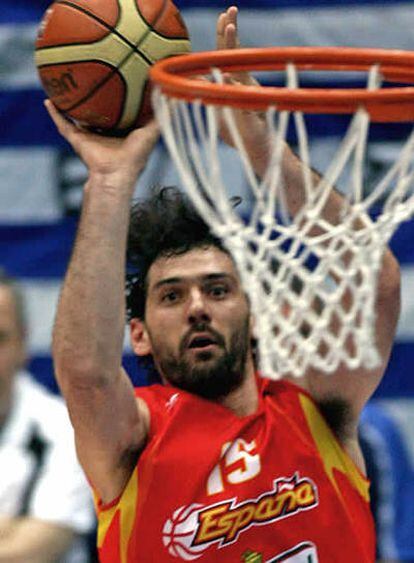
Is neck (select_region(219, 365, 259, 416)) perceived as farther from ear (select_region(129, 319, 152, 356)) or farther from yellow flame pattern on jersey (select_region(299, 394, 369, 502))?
ear (select_region(129, 319, 152, 356))

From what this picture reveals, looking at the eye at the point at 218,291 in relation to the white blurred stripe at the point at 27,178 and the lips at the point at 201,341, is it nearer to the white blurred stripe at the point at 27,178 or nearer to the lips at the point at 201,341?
the lips at the point at 201,341

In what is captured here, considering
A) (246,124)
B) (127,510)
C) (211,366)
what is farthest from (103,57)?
(127,510)

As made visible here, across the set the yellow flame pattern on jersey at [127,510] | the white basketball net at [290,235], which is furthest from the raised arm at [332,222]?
the yellow flame pattern on jersey at [127,510]

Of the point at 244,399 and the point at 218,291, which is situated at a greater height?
the point at 218,291

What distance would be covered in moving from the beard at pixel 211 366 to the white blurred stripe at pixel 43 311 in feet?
5.06

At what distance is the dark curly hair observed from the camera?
3.28 m

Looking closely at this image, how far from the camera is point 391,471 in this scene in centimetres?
440

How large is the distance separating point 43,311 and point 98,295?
2.06 m

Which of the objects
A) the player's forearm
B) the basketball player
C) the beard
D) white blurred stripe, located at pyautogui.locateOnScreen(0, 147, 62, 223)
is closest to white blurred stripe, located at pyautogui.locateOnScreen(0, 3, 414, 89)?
white blurred stripe, located at pyautogui.locateOnScreen(0, 147, 62, 223)

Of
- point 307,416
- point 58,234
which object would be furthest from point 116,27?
point 58,234

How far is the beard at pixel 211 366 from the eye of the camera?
3.09 meters

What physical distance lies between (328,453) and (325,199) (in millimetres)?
708

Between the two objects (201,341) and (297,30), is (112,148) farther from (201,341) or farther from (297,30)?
(297,30)

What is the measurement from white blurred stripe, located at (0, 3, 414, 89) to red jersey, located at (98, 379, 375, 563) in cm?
193
